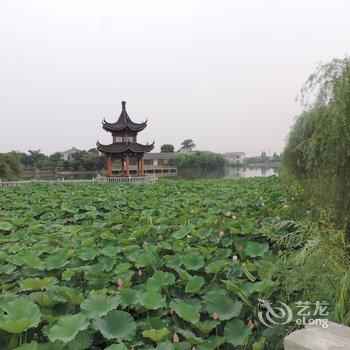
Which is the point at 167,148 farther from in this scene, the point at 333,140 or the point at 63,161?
the point at 333,140

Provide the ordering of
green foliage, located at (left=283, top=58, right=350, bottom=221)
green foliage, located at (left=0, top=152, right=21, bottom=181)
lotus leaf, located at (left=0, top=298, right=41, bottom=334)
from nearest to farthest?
lotus leaf, located at (left=0, top=298, right=41, bottom=334) → green foliage, located at (left=283, top=58, right=350, bottom=221) → green foliage, located at (left=0, top=152, right=21, bottom=181)

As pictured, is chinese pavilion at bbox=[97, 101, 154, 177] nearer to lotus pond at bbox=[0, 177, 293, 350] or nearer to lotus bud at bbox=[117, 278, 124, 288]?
lotus pond at bbox=[0, 177, 293, 350]

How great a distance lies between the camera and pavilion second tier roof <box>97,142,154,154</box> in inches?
858

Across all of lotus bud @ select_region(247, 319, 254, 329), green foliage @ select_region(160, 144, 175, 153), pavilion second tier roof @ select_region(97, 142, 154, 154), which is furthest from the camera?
green foliage @ select_region(160, 144, 175, 153)

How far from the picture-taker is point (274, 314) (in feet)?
6.84

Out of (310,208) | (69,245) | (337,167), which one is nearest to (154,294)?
(69,245)

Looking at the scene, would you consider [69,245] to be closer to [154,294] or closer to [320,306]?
[154,294]

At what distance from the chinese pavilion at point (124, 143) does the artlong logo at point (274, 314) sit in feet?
65.3

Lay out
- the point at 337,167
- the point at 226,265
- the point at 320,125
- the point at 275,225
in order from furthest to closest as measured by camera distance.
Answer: the point at 275,225, the point at 320,125, the point at 337,167, the point at 226,265

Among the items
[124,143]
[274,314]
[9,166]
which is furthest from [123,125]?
[274,314]

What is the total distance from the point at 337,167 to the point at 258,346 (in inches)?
78.1

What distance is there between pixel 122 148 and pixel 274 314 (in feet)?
66.2

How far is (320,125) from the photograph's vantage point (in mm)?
3393

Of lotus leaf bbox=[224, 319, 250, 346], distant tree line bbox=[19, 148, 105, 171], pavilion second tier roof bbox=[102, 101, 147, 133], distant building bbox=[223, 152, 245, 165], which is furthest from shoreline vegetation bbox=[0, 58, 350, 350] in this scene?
distant building bbox=[223, 152, 245, 165]
